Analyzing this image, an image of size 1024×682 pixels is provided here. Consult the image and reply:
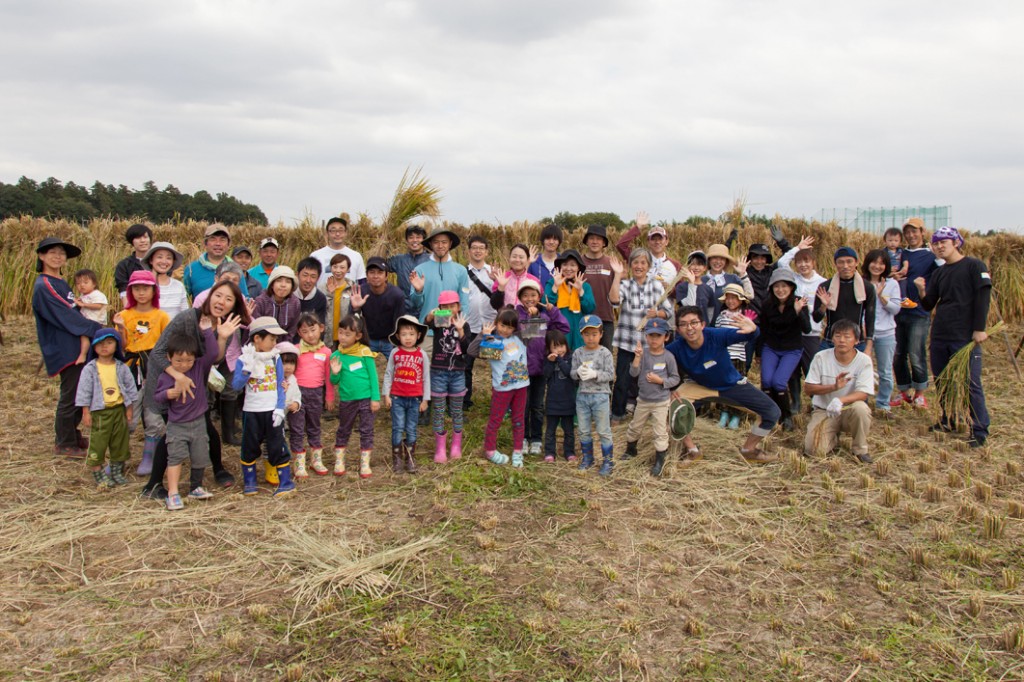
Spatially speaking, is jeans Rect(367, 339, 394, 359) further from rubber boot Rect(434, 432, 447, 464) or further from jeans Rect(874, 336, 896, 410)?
jeans Rect(874, 336, 896, 410)

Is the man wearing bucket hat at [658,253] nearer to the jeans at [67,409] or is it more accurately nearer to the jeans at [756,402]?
the jeans at [756,402]

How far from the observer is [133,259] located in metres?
6.67

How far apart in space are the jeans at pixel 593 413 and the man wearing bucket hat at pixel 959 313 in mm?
3564

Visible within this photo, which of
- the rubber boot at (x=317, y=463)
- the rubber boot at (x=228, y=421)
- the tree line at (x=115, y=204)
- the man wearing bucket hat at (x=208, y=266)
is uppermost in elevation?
the tree line at (x=115, y=204)

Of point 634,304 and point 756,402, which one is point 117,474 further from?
point 756,402

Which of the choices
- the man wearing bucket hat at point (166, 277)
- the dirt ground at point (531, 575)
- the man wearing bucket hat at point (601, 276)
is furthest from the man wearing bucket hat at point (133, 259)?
the man wearing bucket hat at point (601, 276)

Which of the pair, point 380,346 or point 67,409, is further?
point 380,346

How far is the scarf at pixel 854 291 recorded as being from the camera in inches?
269

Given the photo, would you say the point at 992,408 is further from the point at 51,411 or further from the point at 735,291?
the point at 51,411

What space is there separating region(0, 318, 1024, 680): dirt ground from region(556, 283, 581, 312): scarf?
161cm

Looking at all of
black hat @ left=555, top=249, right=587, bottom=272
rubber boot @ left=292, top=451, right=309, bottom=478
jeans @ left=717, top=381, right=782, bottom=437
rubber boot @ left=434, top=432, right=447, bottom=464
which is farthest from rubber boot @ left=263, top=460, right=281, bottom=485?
jeans @ left=717, top=381, right=782, bottom=437

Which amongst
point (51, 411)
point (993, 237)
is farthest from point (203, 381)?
point (993, 237)

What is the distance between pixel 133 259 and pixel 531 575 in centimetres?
510

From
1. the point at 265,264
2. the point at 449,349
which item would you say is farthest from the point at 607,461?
the point at 265,264
